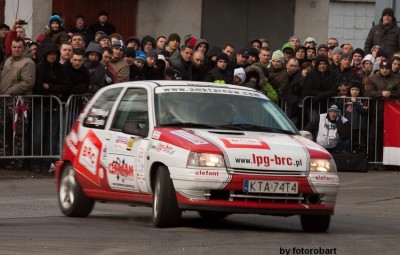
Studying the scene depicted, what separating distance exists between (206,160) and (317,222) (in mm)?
1493

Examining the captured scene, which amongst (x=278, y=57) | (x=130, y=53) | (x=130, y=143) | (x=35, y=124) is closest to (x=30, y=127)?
(x=35, y=124)

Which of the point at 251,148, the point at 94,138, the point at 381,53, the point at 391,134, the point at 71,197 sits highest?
the point at 381,53

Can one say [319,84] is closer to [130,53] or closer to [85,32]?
[130,53]

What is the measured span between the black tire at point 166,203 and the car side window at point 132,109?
44.6 inches

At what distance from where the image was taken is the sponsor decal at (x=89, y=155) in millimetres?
14969

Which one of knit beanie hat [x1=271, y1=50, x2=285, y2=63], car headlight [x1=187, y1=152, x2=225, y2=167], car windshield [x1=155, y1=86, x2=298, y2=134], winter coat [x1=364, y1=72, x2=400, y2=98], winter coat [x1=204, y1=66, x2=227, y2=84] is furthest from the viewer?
knit beanie hat [x1=271, y1=50, x2=285, y2=63]

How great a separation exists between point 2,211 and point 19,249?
460 cm

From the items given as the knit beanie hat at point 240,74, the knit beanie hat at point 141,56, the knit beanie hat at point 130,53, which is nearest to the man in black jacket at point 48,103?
the knit beanie hat at point 130,53

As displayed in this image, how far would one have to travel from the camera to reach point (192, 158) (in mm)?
13328

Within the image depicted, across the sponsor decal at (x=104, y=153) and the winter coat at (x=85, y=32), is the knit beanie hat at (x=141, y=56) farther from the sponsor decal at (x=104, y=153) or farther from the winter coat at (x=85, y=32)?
the sponsor decal at (x=104, y=153)

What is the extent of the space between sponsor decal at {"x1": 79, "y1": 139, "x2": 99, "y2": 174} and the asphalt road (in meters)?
0.60

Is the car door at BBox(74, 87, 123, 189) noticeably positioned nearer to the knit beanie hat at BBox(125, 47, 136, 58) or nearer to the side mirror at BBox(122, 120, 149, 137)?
the side mirror at BBox(122, 120, 149, 137)

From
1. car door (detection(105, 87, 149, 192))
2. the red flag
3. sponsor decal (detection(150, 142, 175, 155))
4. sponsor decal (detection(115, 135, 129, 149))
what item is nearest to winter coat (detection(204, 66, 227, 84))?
the red flag

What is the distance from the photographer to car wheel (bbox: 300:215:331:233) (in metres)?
13.9
